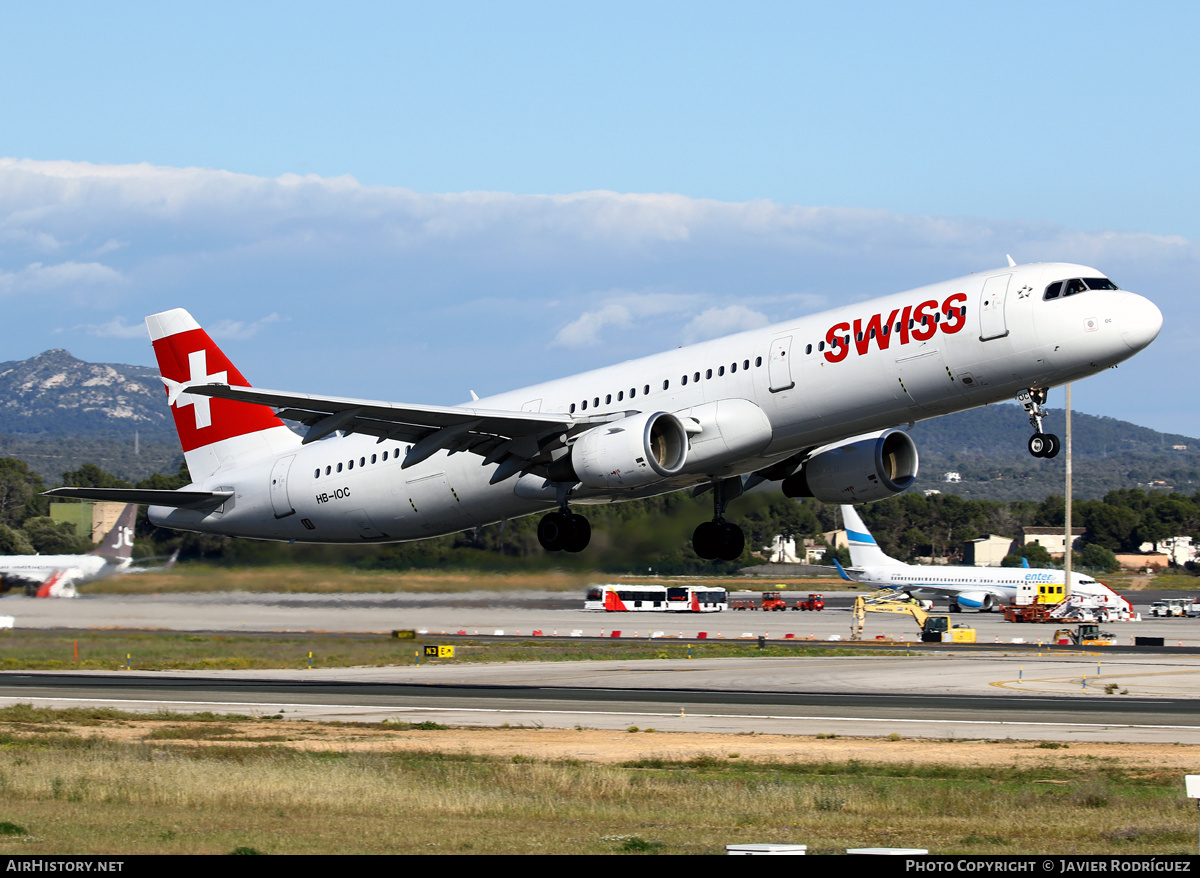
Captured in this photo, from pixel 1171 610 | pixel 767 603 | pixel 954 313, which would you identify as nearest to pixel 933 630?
pixel 767 603

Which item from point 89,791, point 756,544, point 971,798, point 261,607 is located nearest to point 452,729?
point 261,607

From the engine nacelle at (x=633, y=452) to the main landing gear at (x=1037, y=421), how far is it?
26.9 ft

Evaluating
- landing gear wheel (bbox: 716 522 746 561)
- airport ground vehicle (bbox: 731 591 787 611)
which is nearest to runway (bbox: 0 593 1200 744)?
landing gear wheel (bbox: 716 522 746 561)

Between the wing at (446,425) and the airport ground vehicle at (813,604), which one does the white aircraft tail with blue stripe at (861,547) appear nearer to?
the airport ground vehicle at (813,604)

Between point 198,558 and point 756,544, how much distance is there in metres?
30.9

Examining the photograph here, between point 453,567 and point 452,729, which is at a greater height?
point 453,567

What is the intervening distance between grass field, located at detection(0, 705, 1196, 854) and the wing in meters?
8.07

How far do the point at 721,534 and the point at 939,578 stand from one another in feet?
261

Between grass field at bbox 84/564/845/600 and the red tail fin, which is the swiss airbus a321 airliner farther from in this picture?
grass field at bbox 84/564/845/600

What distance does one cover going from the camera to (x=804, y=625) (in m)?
98.1

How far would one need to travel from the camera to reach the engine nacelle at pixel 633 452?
34.0 metres

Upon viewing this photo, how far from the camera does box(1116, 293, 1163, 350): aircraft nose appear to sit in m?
30.4

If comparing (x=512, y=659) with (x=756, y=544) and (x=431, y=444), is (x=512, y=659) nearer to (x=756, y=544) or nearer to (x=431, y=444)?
(x=756, y=544)

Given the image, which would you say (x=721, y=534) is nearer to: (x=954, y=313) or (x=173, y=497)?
(x=954, y=313)
